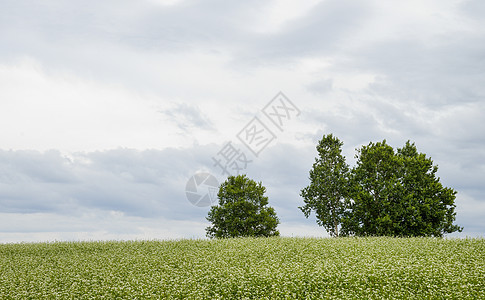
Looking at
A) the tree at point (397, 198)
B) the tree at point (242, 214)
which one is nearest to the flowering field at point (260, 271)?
the tree at point (397, 198)

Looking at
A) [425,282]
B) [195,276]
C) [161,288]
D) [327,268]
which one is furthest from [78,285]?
[425,282]

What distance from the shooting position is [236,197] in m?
43.7

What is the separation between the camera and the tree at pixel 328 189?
134 feet

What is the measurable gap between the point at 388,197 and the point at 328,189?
593 cm

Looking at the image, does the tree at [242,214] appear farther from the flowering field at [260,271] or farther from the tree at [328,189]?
the flowering field at [260,271]

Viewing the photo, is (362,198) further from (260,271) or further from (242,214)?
(260,271)

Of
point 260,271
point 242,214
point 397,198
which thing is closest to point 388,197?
point 397,198

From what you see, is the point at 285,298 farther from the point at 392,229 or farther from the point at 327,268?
the point at 392,229

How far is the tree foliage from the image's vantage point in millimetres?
37469

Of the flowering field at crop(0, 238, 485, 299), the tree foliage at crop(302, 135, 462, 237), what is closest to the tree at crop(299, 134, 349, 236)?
the tree foliage at crop(302, 135, 462, 237)

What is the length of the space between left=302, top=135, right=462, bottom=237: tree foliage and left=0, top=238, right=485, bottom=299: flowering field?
29.6 feet

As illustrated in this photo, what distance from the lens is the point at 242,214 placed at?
42688mm

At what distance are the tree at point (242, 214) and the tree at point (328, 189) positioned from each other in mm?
4177

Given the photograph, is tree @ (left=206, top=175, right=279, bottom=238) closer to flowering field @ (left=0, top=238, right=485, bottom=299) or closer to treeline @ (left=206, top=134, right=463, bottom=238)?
treeline @ (left=206, top=134, right=463, bottom=238)
